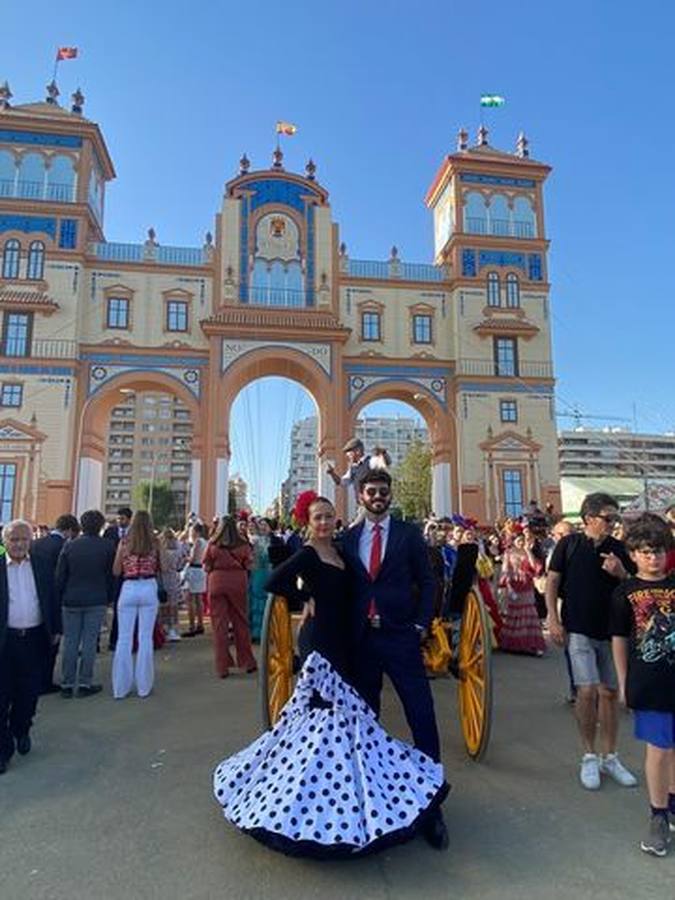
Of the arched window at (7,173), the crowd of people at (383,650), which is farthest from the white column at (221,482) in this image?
the crowd of people at (383,650)

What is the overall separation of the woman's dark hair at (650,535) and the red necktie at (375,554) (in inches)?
55.7

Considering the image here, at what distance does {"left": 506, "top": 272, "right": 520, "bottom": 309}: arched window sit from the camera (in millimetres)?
26984

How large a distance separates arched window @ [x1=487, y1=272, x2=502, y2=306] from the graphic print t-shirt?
81.7 feet

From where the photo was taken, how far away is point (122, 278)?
83.4 ft

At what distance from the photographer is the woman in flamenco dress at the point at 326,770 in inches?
114

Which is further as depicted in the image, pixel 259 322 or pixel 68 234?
pixel 259 322

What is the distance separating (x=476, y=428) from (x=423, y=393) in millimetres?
2600

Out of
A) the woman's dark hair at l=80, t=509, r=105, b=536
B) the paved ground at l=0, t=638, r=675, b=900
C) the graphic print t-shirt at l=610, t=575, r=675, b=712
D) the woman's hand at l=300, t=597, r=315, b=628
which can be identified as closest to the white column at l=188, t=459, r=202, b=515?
the woman's dark hair at l=80, t=509, r=105, b=536

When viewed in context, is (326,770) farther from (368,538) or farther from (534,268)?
(534,268)

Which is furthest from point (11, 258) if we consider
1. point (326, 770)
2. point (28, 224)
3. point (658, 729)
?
point (658, 729)

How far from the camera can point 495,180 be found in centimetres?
2758

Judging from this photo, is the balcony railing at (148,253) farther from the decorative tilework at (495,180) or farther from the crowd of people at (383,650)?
the crowd of people at (383,650)

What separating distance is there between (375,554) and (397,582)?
22cm

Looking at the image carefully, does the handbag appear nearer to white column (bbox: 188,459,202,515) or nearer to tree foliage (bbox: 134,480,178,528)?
white column (bbox: 188,459,202,515)
